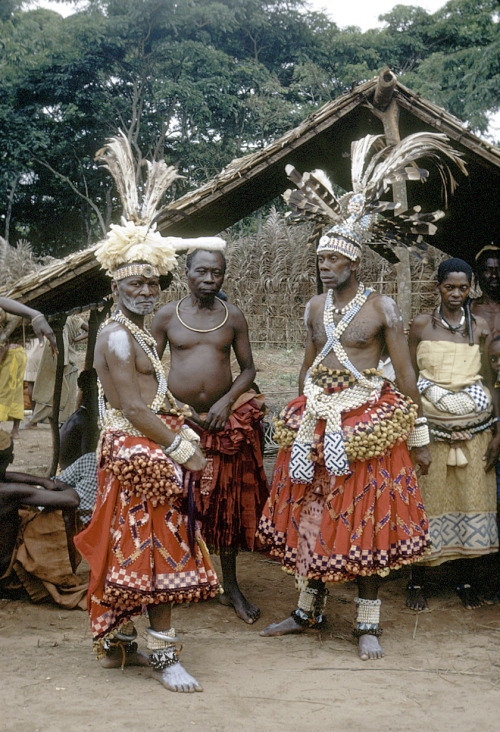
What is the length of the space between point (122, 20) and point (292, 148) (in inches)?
658

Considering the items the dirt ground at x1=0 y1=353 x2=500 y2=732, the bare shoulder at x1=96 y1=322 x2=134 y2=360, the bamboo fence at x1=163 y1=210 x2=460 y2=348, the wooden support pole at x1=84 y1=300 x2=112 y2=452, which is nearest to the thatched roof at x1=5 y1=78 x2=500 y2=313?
the wooden support pole at x1=84 y1=300 x2=112 y2=452

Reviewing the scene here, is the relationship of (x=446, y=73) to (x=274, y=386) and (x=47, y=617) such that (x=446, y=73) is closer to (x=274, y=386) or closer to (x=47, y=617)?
(x=274, y=386)

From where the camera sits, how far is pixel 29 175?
21.0 metres

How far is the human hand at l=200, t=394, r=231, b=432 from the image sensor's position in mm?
4180

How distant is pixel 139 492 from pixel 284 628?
140cm

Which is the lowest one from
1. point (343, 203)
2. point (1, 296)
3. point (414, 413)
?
point (414, 413)

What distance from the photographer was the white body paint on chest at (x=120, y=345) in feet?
10.4

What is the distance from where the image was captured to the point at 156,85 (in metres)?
19.5

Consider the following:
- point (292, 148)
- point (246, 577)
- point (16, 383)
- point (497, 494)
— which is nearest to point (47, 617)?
point (246, 577)

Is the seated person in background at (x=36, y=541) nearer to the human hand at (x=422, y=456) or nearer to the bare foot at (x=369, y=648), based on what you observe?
the bare foot at (x=369, y=648)

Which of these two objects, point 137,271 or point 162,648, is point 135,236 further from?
point 162,648

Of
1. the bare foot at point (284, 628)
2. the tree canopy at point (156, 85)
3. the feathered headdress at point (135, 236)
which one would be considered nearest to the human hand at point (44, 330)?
the feathered headdress at point (135, 236)

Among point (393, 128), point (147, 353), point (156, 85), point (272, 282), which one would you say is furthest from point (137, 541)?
point (156, 85)

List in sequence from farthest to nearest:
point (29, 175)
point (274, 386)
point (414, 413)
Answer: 1. point (29, 175)
2. point (274, 386)
3. point (414, 413)
